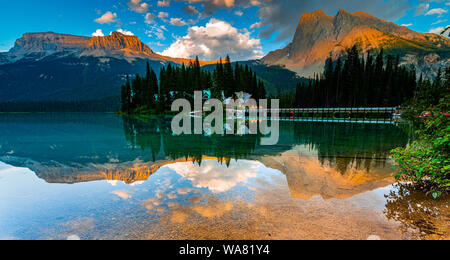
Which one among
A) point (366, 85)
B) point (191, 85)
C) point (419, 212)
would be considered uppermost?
point (191, 85)

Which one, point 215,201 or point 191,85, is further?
point 191,85

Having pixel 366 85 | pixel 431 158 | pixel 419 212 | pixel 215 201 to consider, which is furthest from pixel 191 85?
pixel 419 212

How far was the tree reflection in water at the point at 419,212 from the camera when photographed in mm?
4035

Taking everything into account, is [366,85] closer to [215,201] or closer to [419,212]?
[419,212]

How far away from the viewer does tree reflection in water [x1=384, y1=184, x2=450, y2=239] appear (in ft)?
13.2

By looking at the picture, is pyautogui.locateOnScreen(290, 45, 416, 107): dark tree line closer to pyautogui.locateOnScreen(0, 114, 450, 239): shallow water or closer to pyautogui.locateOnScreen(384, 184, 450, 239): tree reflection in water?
pyautogui.locateOnScreen(0, 114, 450, 239): shallow water

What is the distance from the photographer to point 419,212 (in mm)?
4785

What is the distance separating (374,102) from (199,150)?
5938 cm

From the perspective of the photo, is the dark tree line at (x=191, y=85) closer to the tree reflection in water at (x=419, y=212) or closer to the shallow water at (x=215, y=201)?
the shallow water at (x=215, y=201)

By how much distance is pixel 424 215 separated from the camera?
4637 mm

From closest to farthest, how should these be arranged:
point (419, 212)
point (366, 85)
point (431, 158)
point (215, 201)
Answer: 1. point (419, 212)
2. point (431, 158)
3. point (215, 201)
4. point (366, 85)

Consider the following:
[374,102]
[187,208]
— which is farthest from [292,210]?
[374,102]

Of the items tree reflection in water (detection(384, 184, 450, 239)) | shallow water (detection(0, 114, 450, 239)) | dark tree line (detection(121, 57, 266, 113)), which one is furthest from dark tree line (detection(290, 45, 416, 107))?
tree reflection in water (detection(384, 184, 450, 239))
